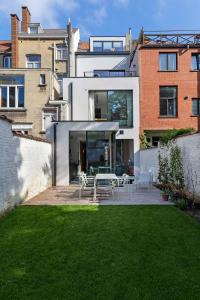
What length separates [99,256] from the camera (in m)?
5.11

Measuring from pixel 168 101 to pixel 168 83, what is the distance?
4.30 ft

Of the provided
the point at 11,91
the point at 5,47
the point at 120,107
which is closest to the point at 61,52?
the point at 5,47

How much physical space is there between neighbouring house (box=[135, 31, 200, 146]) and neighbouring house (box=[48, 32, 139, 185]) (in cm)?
145

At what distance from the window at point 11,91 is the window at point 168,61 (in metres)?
10.4

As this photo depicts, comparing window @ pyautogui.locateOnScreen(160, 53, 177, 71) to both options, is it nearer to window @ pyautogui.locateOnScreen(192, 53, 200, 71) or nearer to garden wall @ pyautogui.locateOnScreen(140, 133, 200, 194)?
window @ pyautogui.locateOnScreen(192, 53, 200, 71)

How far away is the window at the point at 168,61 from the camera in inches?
911

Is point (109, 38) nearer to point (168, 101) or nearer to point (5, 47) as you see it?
point (5, 47)

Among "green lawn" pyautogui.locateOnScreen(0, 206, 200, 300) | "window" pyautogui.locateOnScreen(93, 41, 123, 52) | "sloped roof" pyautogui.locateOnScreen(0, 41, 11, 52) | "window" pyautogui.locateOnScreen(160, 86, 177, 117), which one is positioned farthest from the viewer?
"sloped roof" pyautogui.locateOnScreen(0, 41, 11, 52)

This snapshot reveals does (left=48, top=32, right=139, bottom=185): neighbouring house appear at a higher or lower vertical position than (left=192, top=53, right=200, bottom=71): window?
lower

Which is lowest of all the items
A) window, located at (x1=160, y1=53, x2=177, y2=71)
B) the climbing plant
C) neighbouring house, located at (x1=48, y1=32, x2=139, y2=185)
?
the climbing plant

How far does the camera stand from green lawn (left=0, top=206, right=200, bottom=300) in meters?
3.87

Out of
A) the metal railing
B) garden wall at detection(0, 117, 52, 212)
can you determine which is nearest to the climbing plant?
garden wall at detection(0, 117, 52, 212)

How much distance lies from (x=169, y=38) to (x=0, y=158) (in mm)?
19114

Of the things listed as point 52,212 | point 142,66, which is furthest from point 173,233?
point 142,66
